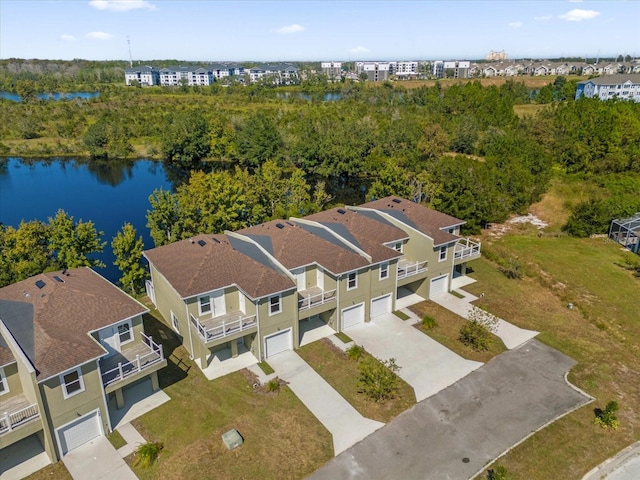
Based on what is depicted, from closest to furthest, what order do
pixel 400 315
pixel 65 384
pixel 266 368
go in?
1. pixel 65 384
2. pixel 266 368
3. pixel 400 315

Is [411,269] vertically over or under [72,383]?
under

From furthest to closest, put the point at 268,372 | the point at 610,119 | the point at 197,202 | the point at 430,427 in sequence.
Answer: the point at 610,119, the point at 197,202, the point at 268,372, the point at 430,427

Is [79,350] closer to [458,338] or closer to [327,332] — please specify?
[327,332]

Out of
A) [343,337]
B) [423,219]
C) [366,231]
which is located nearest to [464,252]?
[423,219]

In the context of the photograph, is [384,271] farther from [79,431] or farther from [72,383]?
[79,431]

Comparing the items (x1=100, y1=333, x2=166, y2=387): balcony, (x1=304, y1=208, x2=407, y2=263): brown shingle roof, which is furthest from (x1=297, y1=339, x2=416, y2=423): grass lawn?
(x1=100, y1=333, x2=166, y2=387): balcony

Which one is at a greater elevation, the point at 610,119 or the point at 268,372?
the point at 610,119

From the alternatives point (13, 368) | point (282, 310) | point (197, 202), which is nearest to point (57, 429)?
point (13, 368)

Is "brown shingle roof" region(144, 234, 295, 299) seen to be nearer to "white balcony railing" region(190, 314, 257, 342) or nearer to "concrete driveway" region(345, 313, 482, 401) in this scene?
"white balcony railing" region(190, 314, 257, 342)
